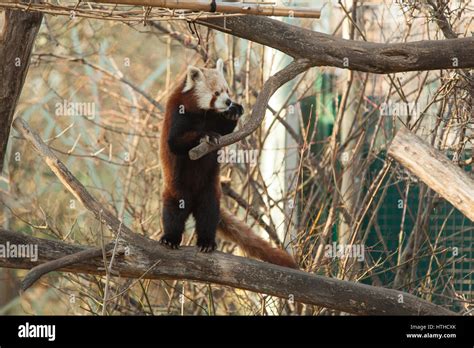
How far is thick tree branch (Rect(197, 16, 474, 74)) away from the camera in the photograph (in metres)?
5.20

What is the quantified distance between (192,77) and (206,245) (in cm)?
126

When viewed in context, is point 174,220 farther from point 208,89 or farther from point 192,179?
point 208,89

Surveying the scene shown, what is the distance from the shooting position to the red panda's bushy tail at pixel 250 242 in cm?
581

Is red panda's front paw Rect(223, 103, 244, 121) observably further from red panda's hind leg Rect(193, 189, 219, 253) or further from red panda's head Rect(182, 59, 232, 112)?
red panda's hind leg Rect(193, 189, 219, 253)

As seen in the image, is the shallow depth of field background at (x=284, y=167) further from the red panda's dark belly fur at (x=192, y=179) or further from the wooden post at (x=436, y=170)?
the wooden post at (x=436, y=170)

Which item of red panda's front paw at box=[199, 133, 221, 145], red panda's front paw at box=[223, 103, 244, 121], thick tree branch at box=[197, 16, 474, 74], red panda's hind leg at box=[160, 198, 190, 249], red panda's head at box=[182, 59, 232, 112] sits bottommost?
red panda's hind leg at box=[160, 198, 190, 249]

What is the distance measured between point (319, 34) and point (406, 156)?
0.99 m

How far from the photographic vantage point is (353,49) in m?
5.28

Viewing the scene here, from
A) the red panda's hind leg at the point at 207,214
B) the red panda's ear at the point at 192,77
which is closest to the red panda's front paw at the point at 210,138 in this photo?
the red panda's hind leg at the point at 207,214

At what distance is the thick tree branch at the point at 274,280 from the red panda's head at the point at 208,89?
1.18 metres

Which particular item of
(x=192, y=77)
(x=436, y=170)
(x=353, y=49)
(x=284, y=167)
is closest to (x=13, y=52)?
(x=192, y=77)

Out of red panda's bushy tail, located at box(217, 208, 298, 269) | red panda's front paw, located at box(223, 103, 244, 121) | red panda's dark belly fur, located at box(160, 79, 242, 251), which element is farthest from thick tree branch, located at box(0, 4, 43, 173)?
red panda's bushy tail, located at box(217, 208, 298, 269)
